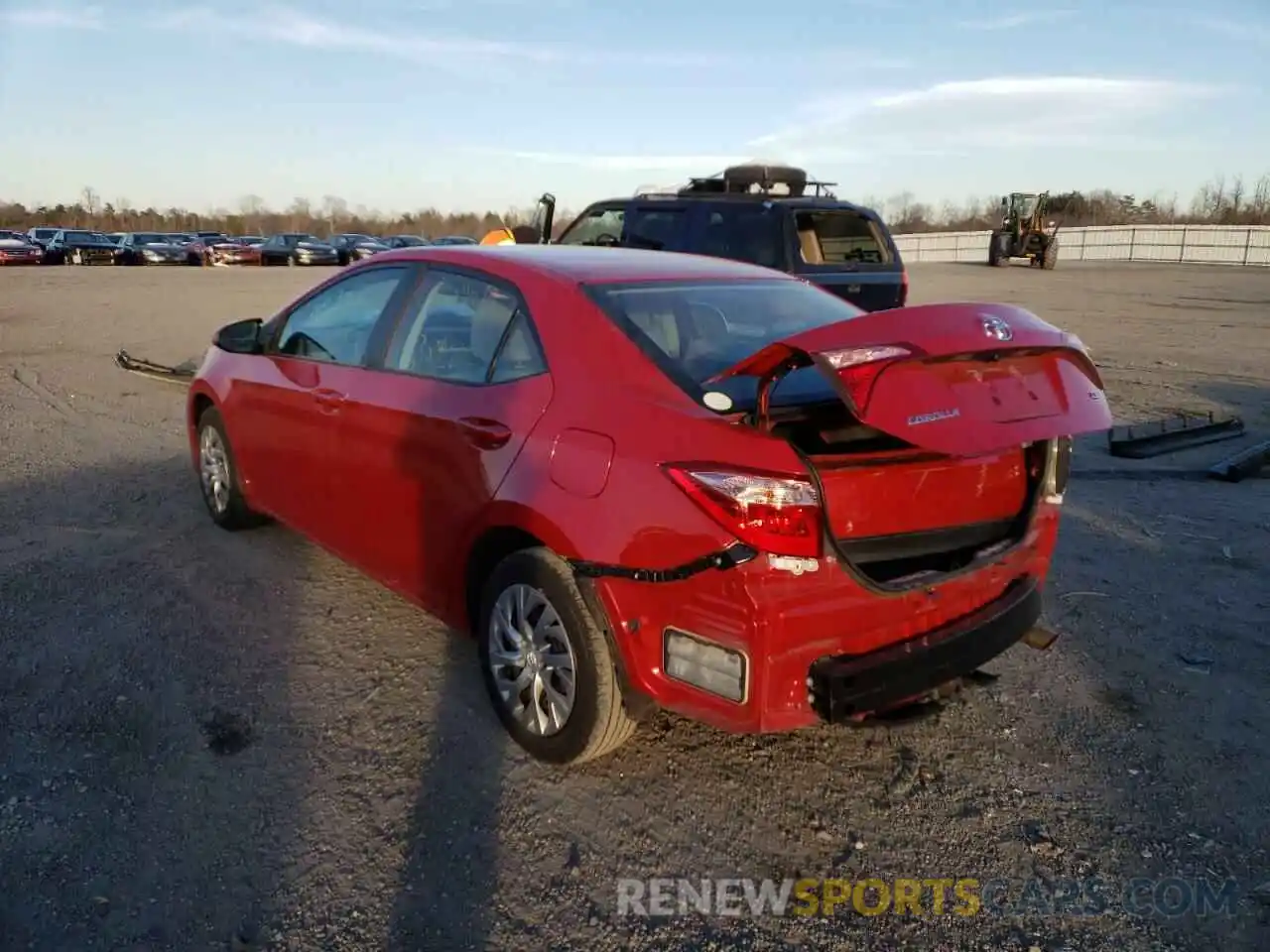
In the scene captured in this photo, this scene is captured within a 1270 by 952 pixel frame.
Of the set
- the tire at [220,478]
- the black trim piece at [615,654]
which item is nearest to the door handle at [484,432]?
the black trim piece at [615,654]

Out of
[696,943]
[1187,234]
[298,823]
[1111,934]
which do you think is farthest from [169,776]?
[1187,234]

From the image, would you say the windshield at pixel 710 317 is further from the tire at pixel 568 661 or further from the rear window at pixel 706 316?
the tire at pixel 568 661

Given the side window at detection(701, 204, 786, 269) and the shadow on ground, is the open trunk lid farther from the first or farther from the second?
the side window at detection(701, 204, 786, 269)

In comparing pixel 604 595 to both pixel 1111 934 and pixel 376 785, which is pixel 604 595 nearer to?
pixel 376 785

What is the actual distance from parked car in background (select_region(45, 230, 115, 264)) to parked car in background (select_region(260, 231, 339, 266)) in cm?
592

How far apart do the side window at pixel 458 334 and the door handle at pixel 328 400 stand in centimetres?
33

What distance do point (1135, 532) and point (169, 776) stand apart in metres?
5.07

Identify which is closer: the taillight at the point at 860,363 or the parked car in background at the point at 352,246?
the taillight at the point at 860,363

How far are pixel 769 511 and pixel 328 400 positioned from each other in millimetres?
2360

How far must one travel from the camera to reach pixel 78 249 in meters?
39.2

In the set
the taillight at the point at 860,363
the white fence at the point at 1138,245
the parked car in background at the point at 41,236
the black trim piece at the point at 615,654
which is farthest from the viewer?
the white fence at the point at 1138,245

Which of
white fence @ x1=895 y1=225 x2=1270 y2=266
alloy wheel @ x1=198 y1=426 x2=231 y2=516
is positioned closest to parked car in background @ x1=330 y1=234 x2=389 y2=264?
white fence @ x1=895 y1=225 x2=1270 y2=266

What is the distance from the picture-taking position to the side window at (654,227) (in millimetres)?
9562

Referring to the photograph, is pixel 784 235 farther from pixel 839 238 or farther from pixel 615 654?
pixel 615 654
